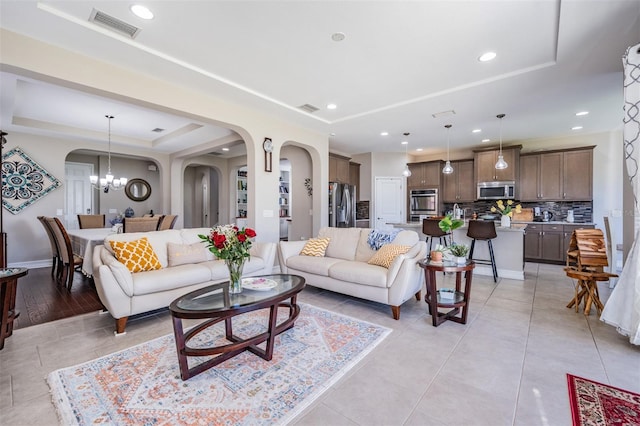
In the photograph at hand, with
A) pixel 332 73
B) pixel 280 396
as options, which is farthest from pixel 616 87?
pixel 280 396

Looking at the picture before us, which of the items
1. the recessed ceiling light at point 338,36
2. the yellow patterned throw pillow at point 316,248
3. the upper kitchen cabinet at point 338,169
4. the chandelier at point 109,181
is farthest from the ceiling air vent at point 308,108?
the chandelier at point 109,181

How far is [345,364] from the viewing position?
2.08 metres

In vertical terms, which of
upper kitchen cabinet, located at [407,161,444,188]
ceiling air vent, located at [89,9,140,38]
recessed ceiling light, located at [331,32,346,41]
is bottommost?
upper kitchen cabinet, located at [407,161,444,188]

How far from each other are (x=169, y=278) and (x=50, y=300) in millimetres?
1950

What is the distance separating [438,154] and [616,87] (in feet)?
14.6

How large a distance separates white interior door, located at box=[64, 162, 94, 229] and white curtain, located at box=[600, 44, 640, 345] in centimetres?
943

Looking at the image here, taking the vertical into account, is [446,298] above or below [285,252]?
below

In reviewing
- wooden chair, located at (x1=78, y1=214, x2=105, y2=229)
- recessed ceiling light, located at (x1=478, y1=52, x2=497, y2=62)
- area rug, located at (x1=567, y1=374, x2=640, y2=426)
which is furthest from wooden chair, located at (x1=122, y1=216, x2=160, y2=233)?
area rug, located at (x1=567, y1=374, x2=640, y2=426)

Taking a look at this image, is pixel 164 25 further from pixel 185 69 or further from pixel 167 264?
pixel 167 264

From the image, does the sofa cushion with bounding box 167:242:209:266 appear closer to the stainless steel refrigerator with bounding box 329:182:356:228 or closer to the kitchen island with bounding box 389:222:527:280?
the stainless steel refrigerator with bounding box 329:182:356:228

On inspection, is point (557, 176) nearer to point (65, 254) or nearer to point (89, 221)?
point (65, 254)

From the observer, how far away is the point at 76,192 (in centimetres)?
691

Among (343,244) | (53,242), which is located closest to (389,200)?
(343,244)

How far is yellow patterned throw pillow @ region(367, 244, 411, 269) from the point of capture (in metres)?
3.26
